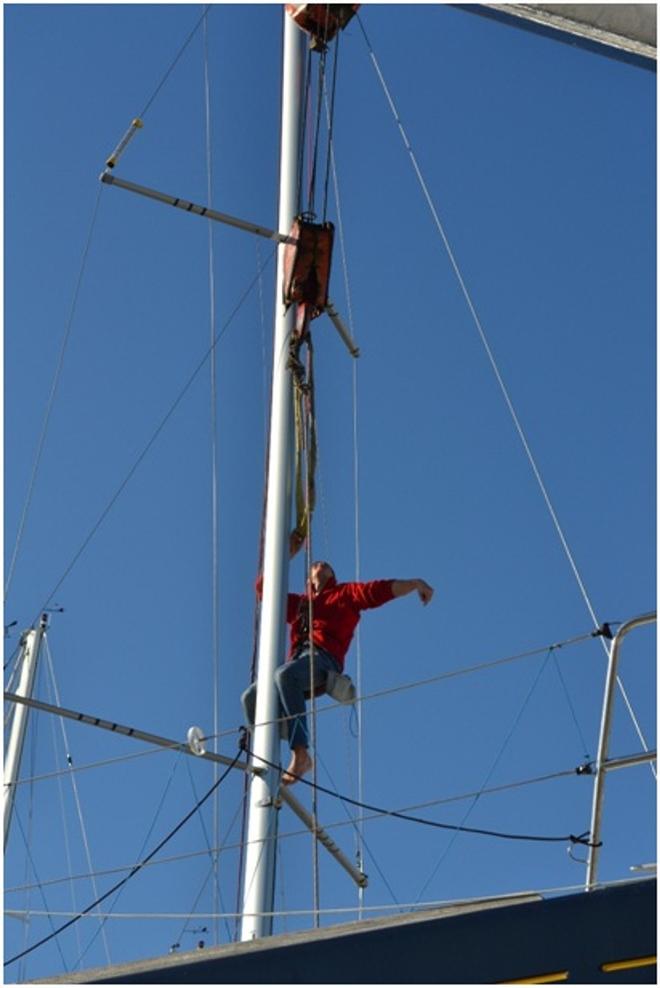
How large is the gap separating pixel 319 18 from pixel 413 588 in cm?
519

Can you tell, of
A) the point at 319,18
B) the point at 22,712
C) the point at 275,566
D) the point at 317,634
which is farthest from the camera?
the point at 22,712

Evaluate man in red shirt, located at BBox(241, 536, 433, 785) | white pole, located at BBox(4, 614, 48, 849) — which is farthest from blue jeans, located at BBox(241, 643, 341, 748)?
white pole, located at BBox(4, 614, 48, 849)

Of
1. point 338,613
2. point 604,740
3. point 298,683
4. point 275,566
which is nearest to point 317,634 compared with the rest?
point 338,613

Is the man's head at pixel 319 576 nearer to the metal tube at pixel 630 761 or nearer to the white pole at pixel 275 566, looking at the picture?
the white pole at pixel 275 566

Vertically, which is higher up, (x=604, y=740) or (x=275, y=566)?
(x=275, y=566)

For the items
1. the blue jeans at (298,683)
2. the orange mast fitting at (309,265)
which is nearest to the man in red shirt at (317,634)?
the blue jeans at (298,683)

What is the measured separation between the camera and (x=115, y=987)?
6398mm

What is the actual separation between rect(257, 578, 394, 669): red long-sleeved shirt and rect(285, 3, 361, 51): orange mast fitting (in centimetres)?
480

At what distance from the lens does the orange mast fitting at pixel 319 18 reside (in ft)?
44.4

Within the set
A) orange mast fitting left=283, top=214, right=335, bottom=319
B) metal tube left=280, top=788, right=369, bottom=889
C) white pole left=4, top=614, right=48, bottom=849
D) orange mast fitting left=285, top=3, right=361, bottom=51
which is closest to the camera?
metal tube left=280, top=788, right=369, bottom=889

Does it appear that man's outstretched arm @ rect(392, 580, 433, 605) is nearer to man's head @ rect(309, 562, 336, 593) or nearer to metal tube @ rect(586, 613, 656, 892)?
man's head @ rect(309, 562, 336, 593)

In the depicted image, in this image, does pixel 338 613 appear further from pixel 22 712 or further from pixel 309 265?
pixel 22 712

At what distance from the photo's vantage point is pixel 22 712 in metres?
19.3

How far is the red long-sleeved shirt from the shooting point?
36.2 feet
